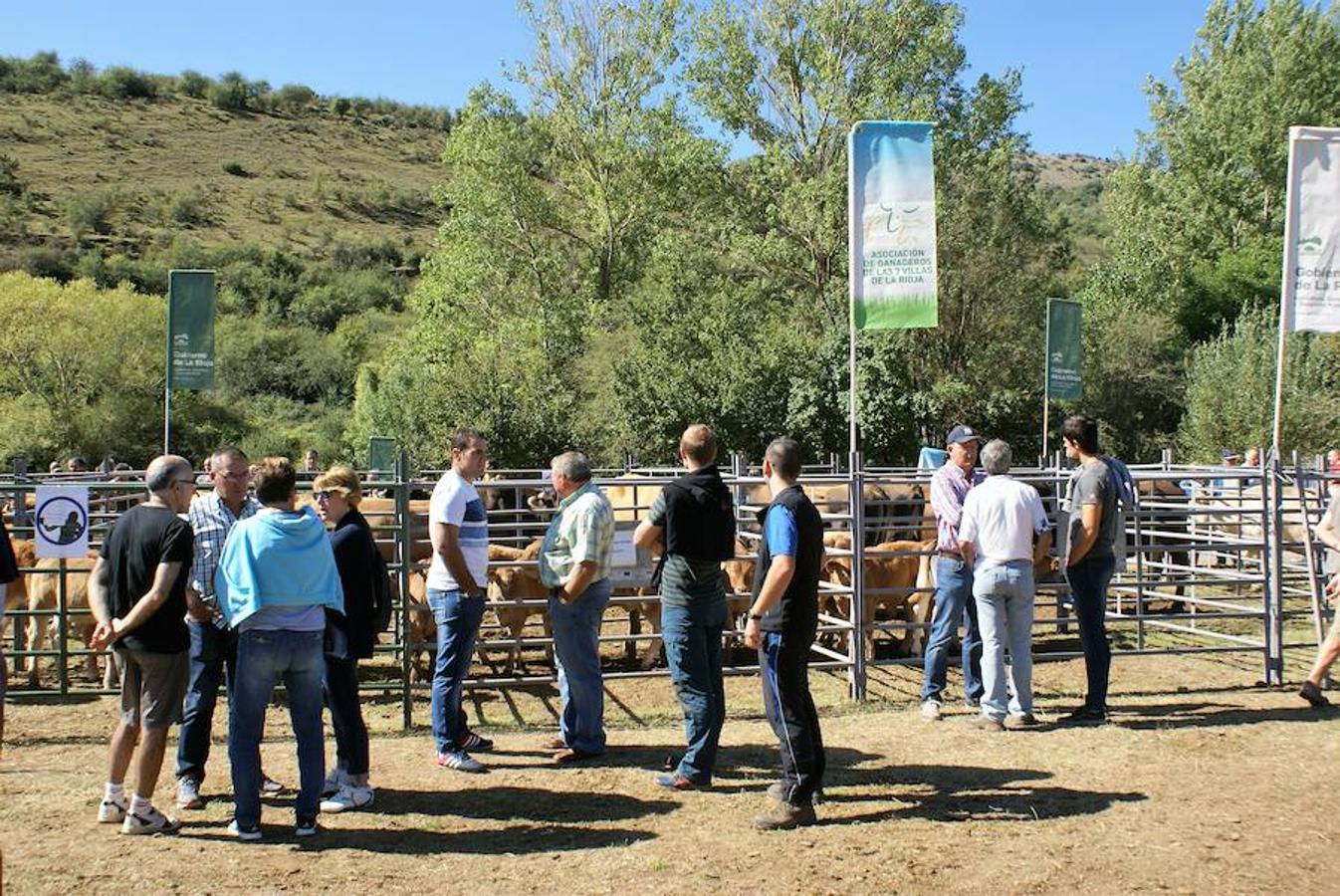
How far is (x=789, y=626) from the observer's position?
5.84 metres

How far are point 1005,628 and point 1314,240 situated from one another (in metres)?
4.83

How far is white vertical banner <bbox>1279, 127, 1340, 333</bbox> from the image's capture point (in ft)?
32.0

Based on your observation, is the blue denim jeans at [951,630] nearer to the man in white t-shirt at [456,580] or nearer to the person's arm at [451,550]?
the man in white t-shirt at [456,580]

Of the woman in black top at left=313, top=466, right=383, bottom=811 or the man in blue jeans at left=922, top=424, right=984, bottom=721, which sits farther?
the man in blue jeans at left=922, top=424, right=984, bottom=721

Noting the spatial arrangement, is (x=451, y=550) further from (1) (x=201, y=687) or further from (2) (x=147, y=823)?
(2) (x=147, y=823)

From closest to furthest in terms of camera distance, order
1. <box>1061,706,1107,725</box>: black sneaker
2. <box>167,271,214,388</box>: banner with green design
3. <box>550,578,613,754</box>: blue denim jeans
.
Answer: <box>550,578,613,754</box>: blue denim jeans → <box>1061,706,1107,725</box>: black sneaker → <box>167,271,214,388</box>: banner with green design

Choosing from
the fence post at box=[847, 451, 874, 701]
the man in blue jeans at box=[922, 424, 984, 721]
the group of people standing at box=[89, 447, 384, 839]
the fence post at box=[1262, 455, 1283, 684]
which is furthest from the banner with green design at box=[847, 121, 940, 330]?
the group of people standing at box=[89, 447, 384, 839]

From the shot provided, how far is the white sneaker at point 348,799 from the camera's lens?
20.6 feet

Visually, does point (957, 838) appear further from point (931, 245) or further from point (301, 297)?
point (301, 297)

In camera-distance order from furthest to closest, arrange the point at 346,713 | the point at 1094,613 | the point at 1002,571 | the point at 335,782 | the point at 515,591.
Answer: the point at 515,591, the point at 1094,613, the point at 1002,571, the point at 335,782, the point at 346,713

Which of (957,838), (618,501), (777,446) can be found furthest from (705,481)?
(618,501)

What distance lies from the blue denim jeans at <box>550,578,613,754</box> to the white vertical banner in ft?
21.4

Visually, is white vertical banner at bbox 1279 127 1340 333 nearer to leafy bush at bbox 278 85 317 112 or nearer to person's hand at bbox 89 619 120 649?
person's hand at bbox 89 619 120 649

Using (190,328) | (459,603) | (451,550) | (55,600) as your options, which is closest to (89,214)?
(190,328)
